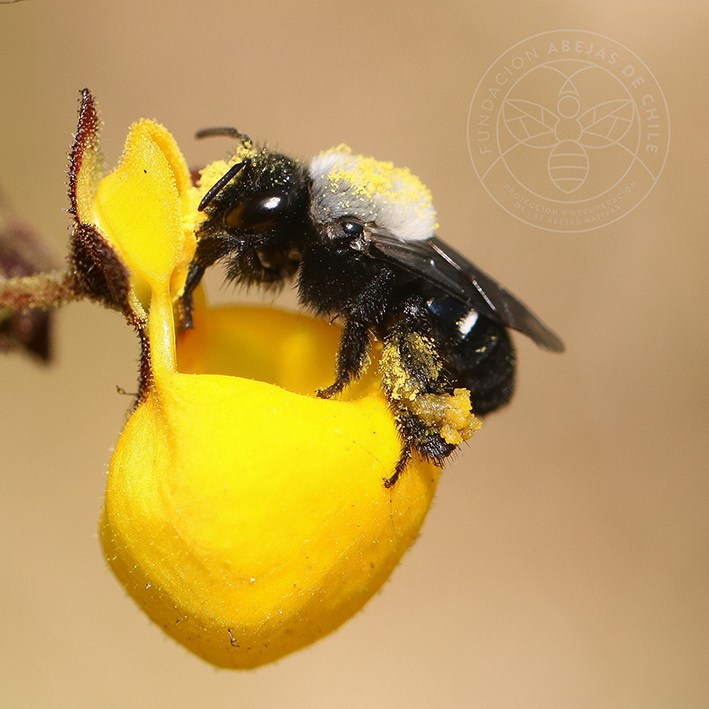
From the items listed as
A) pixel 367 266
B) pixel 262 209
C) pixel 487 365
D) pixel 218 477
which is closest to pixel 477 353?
pixel 487 365

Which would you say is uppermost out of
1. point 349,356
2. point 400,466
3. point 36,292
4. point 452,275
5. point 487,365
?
point 452,275

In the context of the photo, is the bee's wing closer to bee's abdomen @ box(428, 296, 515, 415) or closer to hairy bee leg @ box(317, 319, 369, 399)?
bee's abdomen @ box(428, 296, 515, 415)

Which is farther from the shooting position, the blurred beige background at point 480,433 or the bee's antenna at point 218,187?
the blurred beige background at point 480,433

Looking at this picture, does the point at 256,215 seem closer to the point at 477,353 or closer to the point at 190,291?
the point at 190,291

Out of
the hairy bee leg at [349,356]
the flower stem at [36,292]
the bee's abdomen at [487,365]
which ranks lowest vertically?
the flower stem at [36,292]

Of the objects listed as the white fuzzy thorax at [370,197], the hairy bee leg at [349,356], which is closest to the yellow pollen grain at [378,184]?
the white fuzzy thorax at [370,197]

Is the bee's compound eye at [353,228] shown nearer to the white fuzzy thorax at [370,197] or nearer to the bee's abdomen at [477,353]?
the white fuzzy thorax at [370,197]

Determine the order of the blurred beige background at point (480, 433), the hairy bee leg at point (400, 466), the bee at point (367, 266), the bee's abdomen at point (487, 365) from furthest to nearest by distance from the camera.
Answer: the blurred beige background at point (480, 433)
the bee's abdomen at point (487, 365)
the bee at point (367, 266)
the hairy bee leg at point (400, 466)

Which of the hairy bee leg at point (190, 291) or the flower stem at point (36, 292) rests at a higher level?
the hairy bee leg at point (190, 291)

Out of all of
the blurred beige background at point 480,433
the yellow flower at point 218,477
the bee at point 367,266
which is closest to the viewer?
the yellow flower at point 218,477
